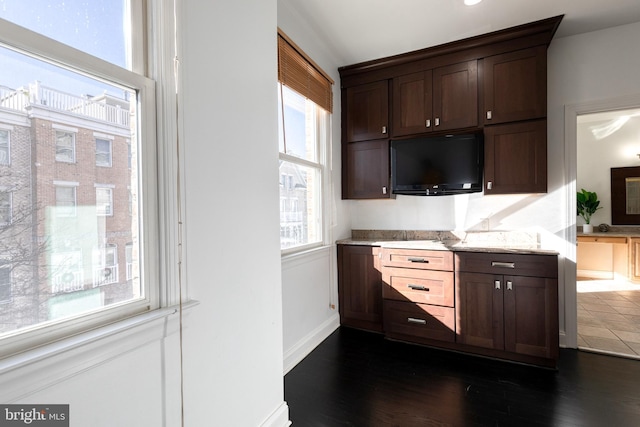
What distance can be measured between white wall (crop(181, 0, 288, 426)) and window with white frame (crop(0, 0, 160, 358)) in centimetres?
16

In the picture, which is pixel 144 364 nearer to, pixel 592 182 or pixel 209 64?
pixel 209 64

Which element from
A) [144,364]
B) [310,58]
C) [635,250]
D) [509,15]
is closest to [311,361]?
[144,364]

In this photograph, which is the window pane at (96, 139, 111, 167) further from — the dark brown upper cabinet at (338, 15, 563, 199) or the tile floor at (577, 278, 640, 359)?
the tile floor at (577, 278, 640, 359)

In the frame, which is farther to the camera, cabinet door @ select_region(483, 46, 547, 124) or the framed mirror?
the framed mirror

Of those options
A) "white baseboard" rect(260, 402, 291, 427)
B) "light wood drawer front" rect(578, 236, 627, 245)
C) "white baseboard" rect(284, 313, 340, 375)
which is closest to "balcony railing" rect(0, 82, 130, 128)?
"white baseboard" rect(260, 402, 291, 427)

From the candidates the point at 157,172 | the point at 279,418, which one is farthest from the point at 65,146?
the point at 279,418

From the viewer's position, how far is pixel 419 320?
9.03ft

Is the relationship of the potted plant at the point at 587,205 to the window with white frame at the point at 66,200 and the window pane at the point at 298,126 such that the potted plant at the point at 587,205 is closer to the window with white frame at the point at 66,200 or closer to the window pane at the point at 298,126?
the window pane at the point at 298,126

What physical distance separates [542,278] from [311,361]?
6.41ft

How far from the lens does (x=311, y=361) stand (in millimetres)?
2504

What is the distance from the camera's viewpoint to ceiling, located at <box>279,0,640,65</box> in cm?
232

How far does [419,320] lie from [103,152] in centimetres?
266

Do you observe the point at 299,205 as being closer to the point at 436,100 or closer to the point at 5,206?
the point at 436,100

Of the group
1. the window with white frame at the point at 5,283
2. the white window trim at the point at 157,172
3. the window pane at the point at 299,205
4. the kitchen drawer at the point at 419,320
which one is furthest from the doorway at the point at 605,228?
the window with white frame at the point at 5,283
